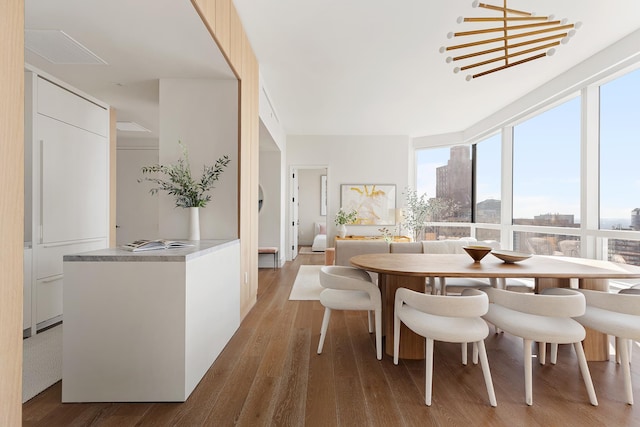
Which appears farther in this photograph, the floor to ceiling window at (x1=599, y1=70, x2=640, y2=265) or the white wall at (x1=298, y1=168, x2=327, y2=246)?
the white wall at (x1=298, y1=168, x2=327, y2=246)

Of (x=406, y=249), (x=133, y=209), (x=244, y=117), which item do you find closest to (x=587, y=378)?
(x=406, y=249)

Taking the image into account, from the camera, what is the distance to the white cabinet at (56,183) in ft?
9.17

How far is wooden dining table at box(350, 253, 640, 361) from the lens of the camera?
2.07 m

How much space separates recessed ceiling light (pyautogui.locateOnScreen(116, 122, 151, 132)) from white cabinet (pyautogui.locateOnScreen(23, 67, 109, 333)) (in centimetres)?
91

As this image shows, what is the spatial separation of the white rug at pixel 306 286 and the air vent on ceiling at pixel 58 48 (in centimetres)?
315

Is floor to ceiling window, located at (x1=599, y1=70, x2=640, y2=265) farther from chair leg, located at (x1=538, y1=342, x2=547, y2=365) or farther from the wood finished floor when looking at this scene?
chair leg, located at (x1=538, y1=342, x2=547, y2=365)

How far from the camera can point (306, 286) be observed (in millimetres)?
4688

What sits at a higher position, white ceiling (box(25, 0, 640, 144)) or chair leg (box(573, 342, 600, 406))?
white ceiling (box(25, 0, 640, 144))

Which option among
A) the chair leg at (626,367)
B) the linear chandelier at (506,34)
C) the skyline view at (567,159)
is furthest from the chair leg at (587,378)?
the skyline view at (567,159)

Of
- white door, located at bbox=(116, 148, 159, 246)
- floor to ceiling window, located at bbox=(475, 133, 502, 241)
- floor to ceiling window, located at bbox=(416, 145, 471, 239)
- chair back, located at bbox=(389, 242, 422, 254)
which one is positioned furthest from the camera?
floor to ceiling window, located at bbox=(416, 145, 471, 239)

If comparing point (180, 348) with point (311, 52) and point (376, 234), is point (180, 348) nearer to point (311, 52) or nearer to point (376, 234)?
point (311, 52)

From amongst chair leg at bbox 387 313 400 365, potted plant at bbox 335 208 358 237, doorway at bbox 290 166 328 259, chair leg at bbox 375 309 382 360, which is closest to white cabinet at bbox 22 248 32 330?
chair leg at bbox 375 309 382 360

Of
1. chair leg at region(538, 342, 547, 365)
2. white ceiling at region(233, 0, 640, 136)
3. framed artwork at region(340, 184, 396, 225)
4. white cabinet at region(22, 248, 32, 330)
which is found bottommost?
chair leg at region(538, 342, 547, 365)

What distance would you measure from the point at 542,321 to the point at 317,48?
10.5 feet
